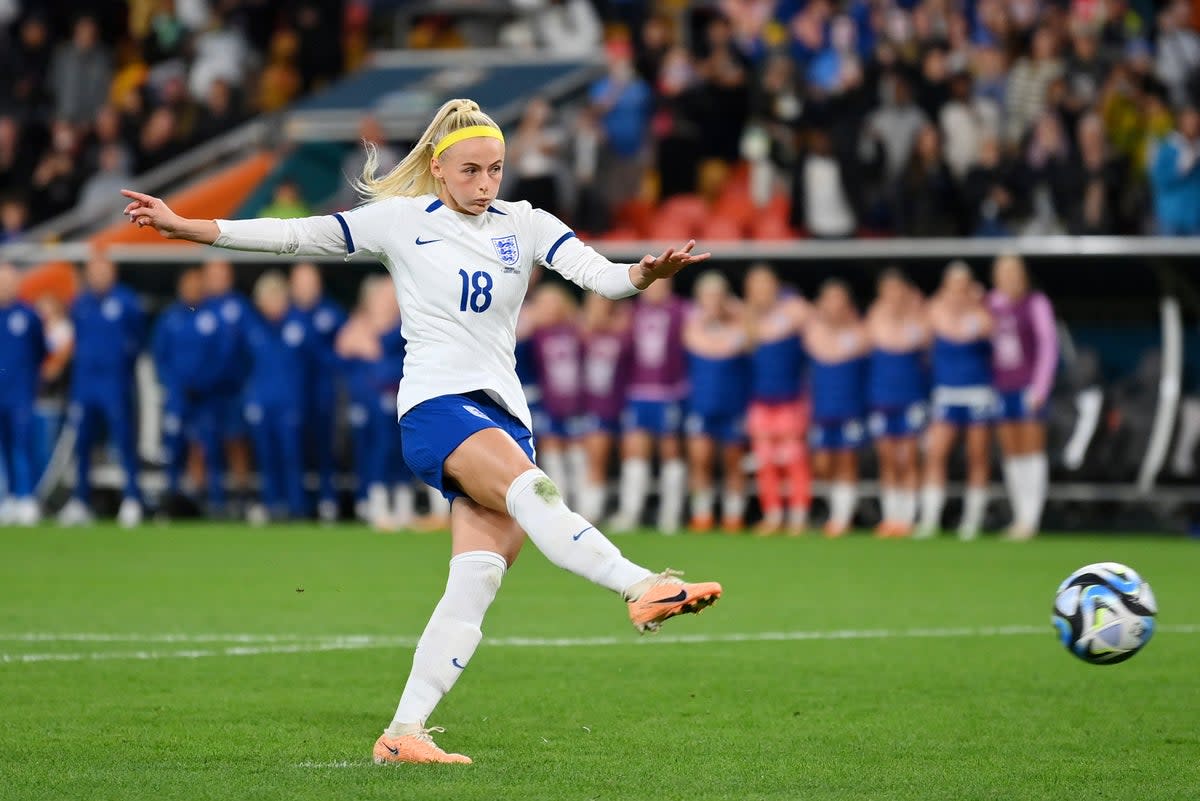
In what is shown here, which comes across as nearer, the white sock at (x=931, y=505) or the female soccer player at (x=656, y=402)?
the white sock at (x=931, y=505)

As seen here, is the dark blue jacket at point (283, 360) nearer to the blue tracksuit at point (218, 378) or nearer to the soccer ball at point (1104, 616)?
the blue tracksuit at point (218, 378)

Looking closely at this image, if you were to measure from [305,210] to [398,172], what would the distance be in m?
16.3

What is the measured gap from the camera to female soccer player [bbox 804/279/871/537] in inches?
726

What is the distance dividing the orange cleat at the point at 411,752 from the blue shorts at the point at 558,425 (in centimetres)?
1294

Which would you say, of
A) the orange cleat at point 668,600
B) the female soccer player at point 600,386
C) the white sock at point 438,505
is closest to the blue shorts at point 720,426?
the female soccer player at point 600,386

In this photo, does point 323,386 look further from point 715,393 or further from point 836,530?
point 836,530

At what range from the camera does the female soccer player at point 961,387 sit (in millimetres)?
17891

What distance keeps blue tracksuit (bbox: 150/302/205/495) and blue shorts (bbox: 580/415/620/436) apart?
12.6 feet

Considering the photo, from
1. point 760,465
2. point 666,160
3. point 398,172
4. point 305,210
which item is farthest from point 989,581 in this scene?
point 305,210

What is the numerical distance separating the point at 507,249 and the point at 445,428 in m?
0.69

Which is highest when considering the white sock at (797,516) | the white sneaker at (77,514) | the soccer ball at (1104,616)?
the soccer ball at (1104,616)

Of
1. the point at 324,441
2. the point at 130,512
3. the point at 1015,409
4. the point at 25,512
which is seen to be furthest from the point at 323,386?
the point at 1015,409

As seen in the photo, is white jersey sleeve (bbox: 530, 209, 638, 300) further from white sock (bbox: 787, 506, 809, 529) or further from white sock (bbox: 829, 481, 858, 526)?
white sock (bbox: 787, 506, 809, 529)

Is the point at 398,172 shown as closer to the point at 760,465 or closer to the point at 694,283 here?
the point at 760,465
